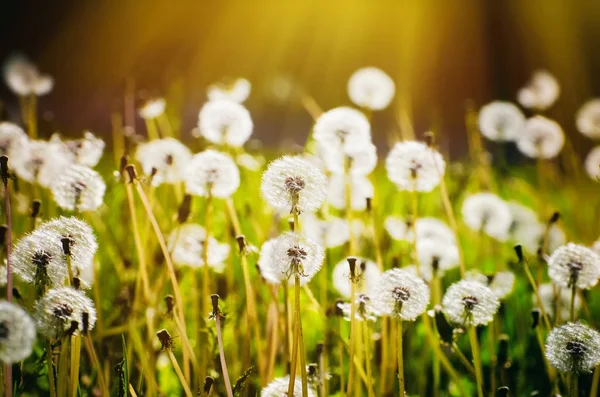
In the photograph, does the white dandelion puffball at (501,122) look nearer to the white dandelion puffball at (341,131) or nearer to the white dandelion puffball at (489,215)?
the white dandelion puffball at (489,215)

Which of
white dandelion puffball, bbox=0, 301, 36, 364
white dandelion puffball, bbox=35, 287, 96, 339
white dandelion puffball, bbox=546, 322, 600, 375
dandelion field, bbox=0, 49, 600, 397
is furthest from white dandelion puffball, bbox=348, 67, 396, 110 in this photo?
white dandelion puffball, bbox=0, 301, 36, 364

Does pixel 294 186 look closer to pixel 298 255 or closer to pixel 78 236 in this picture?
pixel 298 255

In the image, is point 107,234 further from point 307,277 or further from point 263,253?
point 307,277

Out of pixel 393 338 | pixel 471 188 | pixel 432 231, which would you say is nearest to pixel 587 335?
pixel 393 338

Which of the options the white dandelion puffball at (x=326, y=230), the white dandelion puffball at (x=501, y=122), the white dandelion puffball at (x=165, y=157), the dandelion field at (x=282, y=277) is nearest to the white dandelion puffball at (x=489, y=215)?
the dandelion field at (x=282, y=277)

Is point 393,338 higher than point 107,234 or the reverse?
the reverse

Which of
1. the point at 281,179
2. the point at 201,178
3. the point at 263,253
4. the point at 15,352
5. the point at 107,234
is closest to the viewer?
the point at 15,352

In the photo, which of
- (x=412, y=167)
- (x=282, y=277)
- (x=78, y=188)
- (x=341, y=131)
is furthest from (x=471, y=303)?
(x=78, y=188)
